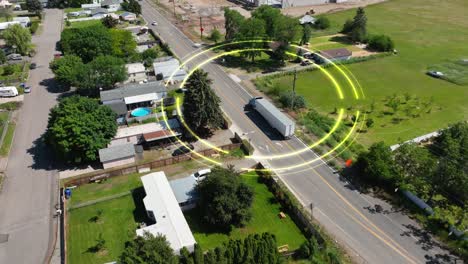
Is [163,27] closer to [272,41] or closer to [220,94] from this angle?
[272,41]

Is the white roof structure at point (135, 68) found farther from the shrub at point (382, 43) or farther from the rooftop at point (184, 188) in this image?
the shrub at point (382, 43)

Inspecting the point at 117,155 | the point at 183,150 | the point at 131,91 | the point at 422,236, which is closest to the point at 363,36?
the point at 131,91

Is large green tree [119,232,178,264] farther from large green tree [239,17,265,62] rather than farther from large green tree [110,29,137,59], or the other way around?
large green tree [239,17,265,62]

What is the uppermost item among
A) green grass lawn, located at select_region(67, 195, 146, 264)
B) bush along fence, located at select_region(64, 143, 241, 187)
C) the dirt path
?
the dirt path

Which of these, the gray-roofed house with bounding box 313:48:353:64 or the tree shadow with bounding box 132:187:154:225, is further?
the gray-roofed house with bounding box 313:48:353:64

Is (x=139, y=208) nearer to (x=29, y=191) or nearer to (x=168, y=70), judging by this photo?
(x=29, y=191)

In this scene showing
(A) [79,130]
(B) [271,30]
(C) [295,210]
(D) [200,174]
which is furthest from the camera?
(B) [271,30]

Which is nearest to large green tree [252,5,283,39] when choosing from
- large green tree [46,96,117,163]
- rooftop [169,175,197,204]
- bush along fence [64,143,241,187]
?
bush along fence [64,143,241,187]
